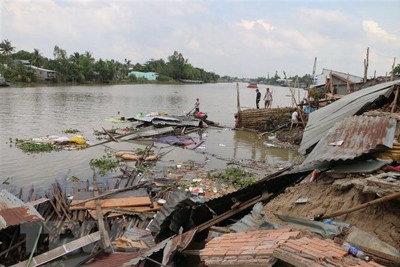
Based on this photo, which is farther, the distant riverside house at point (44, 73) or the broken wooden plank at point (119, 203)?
the distant riverside house at point (44, 73)

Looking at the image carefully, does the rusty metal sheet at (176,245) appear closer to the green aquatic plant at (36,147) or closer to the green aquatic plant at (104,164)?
the green aquatic plant at (104,164)

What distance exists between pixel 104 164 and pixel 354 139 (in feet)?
30.3

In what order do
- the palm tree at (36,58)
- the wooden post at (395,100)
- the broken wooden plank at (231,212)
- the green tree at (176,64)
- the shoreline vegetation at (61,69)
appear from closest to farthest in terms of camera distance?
the broken wooden plank at (231,212)
the wooden post at (395,100)
the shoreline vegetation at (61,69)
the palm tree at (36,58)
the green tree at (176,64)

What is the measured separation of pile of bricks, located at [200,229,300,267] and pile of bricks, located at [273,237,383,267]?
14 cm

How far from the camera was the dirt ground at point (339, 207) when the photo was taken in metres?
4.57

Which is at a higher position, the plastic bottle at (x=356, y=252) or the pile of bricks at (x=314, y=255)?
the pile of bricks at (x=314, y=255)

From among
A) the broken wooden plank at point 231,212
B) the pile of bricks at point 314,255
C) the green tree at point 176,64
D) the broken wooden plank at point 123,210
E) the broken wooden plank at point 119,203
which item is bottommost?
the broken wooden plank at point 123,210

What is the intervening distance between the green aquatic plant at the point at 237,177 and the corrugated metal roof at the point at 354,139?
4.33 metres

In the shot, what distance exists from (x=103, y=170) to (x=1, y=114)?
1757 cm

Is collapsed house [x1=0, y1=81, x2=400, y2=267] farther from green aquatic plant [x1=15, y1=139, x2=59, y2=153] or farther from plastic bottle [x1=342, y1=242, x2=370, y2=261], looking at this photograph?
green aquatic plant [x1=15, y1=139, x2=59, y2=153]

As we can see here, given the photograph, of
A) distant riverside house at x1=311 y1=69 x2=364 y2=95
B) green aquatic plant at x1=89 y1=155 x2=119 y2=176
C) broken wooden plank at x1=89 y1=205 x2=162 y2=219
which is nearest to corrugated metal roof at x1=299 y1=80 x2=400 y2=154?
broken wooden plank at x1=89 y1=205 x2=162 y2=219

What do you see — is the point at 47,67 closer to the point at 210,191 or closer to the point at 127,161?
the point at 127,161

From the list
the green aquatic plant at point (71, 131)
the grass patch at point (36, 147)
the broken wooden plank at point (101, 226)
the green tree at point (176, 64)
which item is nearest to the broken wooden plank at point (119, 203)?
the broken wooden plank at point (101, 226)

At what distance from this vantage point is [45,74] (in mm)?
65188
